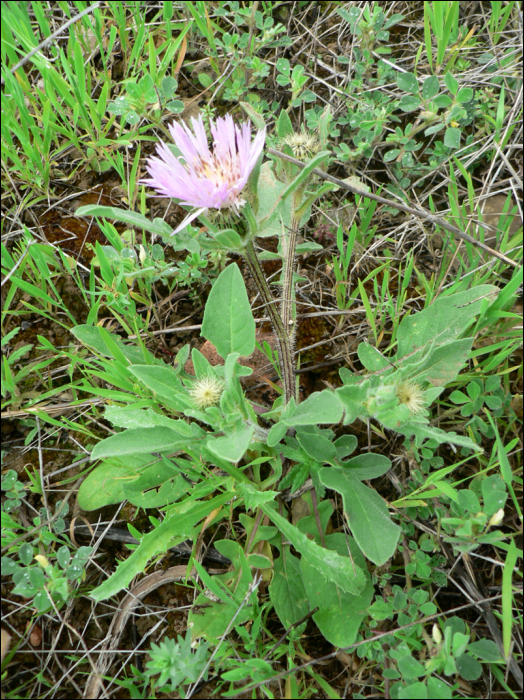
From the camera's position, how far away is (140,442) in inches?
86.5

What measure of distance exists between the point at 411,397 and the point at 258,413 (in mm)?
866

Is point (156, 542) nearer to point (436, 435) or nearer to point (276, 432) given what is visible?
point (276, 432)

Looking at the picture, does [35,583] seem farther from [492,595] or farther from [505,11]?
[505,11]

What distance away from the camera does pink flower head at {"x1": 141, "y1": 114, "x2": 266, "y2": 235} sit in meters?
1.98

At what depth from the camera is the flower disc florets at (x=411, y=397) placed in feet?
6.62

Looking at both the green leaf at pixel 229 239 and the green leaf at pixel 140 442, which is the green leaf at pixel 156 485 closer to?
the green leaf at pixel 140 442

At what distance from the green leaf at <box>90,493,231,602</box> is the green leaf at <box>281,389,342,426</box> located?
1.89ft

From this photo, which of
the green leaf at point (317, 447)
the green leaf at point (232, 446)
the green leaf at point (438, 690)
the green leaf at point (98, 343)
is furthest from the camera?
the green leaf at point (98, 343)

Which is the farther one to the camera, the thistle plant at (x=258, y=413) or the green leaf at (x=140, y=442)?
the green leaf at (x=140, y=442)

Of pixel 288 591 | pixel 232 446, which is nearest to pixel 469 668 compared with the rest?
pixel 288 591

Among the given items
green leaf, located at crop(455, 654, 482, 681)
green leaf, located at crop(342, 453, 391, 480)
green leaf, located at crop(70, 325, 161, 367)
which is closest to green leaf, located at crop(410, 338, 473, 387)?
Result: green leaf, located at crop(342, 453, 391, 480)

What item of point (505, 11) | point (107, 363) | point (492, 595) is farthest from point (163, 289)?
point (505, 11)

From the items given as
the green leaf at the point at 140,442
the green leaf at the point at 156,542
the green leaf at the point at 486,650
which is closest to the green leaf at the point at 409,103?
the green leaf at the point at 140,442

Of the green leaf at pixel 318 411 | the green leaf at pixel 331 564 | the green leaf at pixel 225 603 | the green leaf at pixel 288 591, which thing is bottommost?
the green leaf at pixel 288 591
